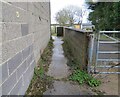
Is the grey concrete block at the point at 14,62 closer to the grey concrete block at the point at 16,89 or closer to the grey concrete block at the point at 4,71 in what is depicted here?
the grey concrete block at the point at 4,71

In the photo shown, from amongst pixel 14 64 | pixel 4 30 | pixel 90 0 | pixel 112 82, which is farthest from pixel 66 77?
pixel 90 0

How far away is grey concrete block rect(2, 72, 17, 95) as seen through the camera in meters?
2.30

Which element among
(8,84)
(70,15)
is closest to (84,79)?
(8,84)

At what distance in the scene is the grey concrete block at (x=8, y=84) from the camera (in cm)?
230

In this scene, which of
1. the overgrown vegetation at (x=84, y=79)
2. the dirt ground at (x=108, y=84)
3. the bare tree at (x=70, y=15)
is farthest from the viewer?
the bare tree at (x=70, y=15)

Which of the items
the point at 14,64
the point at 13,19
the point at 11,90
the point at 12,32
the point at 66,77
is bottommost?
the point at 66,77

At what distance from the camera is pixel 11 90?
262cm

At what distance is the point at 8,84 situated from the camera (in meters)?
2.47

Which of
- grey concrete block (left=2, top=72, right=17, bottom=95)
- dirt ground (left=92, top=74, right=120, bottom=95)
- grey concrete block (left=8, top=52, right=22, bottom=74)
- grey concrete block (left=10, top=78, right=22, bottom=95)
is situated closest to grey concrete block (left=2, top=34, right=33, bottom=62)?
grey concrete block (left=8, top=52, right=22, bottom=74)

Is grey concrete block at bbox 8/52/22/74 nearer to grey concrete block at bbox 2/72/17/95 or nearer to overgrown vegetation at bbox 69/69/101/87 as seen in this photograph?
grey concrete block at bbox 2/72/17/95

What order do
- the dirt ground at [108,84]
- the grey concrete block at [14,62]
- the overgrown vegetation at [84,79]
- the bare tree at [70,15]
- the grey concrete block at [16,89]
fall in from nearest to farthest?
1. the grey concrete block at [14,62]
2. the grey concrete block at [16,89]
3. the dirt ground at [108,84]
4. the overgrown vegetation at [84,79]
5. the bare tree at [70,15]

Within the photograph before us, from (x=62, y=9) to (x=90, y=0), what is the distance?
14443 millimetres

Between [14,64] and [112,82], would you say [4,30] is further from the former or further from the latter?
[112,82]

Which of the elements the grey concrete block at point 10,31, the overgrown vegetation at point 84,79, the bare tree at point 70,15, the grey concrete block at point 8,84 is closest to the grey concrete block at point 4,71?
the grey concrete block at point 8,84
